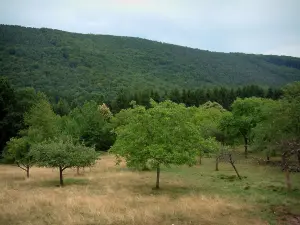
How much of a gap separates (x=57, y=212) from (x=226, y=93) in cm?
11535

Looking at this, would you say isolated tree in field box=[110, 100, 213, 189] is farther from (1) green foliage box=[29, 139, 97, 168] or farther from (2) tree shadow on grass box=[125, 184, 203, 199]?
(1) green foliage box=[29, 139, 97, 168]

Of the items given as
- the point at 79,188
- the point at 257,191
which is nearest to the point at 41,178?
the point at 79,188

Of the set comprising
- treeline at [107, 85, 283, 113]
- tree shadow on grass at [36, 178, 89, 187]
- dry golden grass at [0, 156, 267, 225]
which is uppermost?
treeline at [107, 85, 283, 113]

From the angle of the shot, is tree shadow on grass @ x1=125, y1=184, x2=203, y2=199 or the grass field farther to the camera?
tree shadow on grass @ x1=125, y1=184, x2=203, y2=199

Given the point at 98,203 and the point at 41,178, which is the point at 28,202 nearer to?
the point at 98,203

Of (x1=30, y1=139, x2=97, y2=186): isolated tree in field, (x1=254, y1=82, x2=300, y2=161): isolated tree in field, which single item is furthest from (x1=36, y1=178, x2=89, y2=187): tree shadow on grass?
(x1=254, y1=82, x2=300, y2=161): isolated tree in field

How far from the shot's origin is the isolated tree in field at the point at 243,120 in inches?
2231

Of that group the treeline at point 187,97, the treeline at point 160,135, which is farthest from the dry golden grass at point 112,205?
the treeline at point 187,97

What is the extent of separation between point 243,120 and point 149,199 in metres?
34.6

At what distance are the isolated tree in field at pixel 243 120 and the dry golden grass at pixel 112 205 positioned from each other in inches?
1021

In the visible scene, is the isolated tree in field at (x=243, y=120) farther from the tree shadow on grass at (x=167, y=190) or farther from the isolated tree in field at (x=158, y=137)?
the isolated tree in field at (x=158, y=137)

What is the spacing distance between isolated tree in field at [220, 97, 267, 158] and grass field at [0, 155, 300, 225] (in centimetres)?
1697

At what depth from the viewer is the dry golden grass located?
813 inches

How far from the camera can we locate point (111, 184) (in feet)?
112
